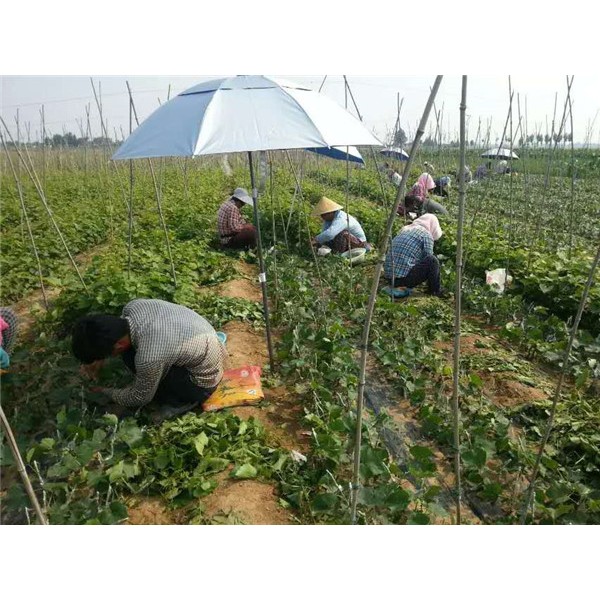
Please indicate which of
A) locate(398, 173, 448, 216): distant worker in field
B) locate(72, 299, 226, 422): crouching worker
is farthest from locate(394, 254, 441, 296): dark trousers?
locate(72, 299, 226, 422): crouching worker

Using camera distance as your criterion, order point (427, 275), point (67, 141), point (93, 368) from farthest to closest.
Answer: point (67, 141) < point (427, 275) < point (93, 368)

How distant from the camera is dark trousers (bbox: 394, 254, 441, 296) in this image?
16.4 feet

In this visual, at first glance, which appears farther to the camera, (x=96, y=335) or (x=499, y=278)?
(x=499, y=278)

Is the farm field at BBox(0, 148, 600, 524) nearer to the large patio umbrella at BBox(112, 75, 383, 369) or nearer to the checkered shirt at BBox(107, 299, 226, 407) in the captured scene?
the checkered shirt at BBox(107, 299, 226, 407)

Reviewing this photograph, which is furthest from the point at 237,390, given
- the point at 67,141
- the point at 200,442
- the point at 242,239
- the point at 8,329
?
the point at 67,141

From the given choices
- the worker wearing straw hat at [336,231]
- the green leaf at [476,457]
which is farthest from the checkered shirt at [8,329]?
the worker wearing straw hat at [336,231]

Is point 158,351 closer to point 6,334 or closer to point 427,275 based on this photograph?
point 6,334

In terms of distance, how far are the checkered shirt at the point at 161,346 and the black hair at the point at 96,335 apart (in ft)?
0.33

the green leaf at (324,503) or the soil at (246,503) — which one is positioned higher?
the green leaf at (324,503)

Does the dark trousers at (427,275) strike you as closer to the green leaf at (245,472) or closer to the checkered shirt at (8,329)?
the green leaf at (245,472)

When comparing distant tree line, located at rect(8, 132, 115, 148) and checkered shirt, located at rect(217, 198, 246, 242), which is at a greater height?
distant tree line, located at rect(8, 132, 115, 148)

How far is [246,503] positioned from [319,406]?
86cm

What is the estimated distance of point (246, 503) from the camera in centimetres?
215

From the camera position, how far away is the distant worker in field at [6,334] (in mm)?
3111
